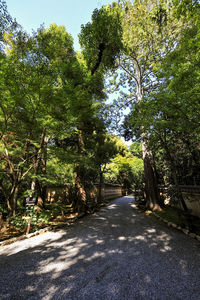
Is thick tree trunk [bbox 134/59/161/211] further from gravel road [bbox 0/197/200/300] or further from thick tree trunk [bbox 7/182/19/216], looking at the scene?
thick tree trunk [bbox 7/182/19/216]

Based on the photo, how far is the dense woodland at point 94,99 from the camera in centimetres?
422

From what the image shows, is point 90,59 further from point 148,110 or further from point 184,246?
point 184,246

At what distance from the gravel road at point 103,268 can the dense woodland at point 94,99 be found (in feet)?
7.65

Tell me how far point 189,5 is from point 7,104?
301 inches

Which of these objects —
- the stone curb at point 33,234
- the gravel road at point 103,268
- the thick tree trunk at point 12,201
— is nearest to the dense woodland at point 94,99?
the thick tree trunk at point 12,201

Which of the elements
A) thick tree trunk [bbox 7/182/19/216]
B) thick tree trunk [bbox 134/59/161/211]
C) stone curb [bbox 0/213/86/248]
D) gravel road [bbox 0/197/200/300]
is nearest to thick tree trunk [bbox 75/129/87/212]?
stone curb [bbox 0/213/86/248]

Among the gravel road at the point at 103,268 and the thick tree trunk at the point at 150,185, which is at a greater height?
the thick tree trunk at the point at 150,185

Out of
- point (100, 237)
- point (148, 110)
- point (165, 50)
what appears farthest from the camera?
point (165, 50)

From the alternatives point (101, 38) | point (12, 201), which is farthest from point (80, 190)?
point (101, 38)

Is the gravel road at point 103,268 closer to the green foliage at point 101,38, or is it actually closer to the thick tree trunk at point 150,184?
the thick tree trunk at point 150,184

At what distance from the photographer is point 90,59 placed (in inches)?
356

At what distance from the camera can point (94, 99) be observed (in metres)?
9.37

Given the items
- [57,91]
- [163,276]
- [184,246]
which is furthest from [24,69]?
[184,246]

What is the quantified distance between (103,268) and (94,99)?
9445 millimetres
